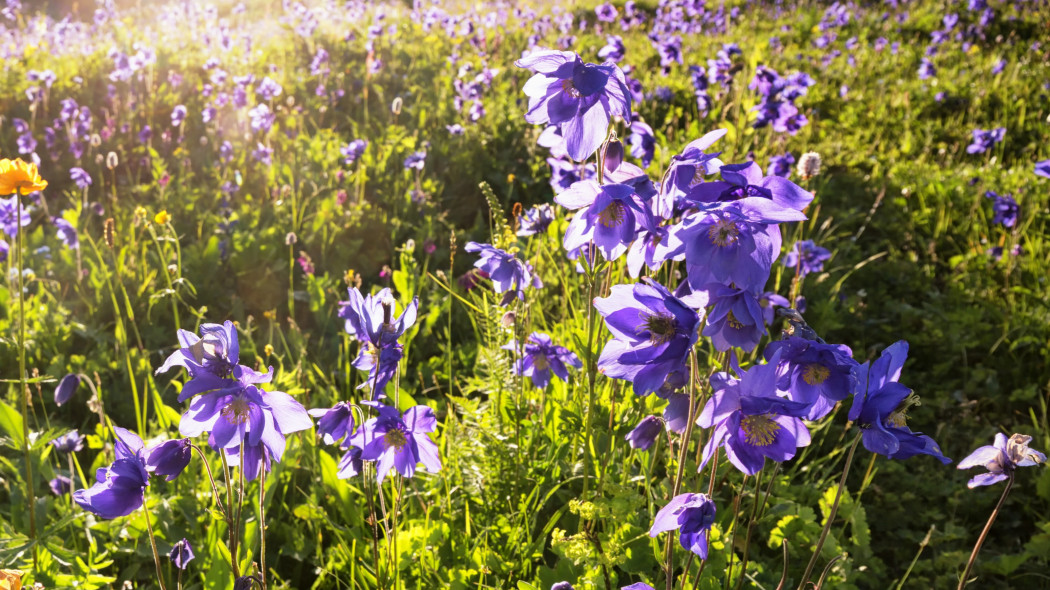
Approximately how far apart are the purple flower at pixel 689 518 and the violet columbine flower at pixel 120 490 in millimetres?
911

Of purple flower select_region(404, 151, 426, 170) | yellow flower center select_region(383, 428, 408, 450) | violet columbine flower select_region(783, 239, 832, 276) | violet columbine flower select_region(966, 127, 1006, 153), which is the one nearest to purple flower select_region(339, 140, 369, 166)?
purple flower select_region(404, 151, 426, 170)

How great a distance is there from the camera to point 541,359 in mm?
2170

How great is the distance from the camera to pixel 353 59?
24.3 feet

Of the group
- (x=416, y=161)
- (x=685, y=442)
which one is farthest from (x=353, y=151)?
(x=685, y=442)

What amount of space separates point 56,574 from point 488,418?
120 cm

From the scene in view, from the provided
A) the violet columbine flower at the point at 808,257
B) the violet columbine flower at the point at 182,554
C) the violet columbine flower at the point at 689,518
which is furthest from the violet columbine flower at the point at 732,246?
the violet columbine flower at the point at 808,257


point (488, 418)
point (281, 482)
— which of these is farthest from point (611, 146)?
point (281, 482)

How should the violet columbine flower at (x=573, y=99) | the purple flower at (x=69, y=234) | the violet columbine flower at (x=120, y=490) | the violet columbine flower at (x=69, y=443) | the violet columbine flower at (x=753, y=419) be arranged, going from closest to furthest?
the violet columbine flower at (x=753, y=419) < the violet columbine flower at (x=120, y=490) < the violet columbine flower at (x=573, y=99) < the violet columbine flower at (x=69, y=443) < the purple flower at (x=69, y=234)

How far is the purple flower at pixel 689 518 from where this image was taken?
114 cm

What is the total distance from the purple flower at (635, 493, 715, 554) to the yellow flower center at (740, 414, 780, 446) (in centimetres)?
12

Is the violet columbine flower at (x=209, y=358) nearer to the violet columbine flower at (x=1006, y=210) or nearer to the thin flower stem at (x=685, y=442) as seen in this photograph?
the thin flower stem at (x=685, y=442)

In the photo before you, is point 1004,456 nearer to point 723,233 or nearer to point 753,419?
point 753,419

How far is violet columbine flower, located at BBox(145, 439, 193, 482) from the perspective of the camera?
1216 mm

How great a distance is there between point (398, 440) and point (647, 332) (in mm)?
632
